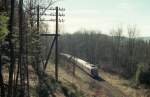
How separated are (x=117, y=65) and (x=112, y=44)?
16349 mm

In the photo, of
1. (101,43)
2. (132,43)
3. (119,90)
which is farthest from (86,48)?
(119,90)

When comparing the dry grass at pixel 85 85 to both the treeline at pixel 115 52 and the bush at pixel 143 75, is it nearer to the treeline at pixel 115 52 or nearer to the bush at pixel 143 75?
the bush at pixel 143 75

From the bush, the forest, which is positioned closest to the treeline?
the forest

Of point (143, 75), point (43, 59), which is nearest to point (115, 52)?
point (143, 75)

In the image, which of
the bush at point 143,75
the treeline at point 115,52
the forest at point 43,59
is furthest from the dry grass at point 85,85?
the treeline at point 115,52

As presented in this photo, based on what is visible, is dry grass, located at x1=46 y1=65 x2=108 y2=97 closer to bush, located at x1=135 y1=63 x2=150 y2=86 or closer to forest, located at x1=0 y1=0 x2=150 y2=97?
forest, located at x1=0 y1=0 x2=150 y2=97

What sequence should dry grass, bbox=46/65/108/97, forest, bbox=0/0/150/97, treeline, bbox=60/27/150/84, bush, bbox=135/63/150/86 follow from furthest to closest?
treeline, bbox=60/27/150/84 → bush, bbox=135/63/150/86 → dry grass, bbox=46/65/108/97 → forest, bbox=0/0/150/97

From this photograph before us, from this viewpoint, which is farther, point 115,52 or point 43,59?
point 115,52

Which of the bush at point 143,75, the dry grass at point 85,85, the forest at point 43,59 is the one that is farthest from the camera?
the bush at point 143,75

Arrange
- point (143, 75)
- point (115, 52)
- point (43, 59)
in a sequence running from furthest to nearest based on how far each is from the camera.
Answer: point (115, 52)
point (143, 75)
point (43, 59)

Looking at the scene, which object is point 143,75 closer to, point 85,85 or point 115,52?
point 85,85

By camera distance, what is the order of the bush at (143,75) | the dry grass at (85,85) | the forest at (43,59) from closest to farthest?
the forest at (43,59), the dry grass at (85,85), the bush at (143,75)

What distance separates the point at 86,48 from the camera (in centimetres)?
9906

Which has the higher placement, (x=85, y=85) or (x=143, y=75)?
(x=143, y=75)
